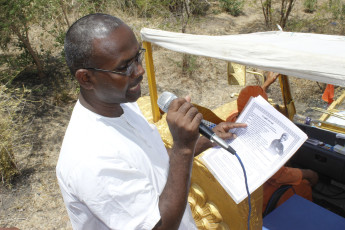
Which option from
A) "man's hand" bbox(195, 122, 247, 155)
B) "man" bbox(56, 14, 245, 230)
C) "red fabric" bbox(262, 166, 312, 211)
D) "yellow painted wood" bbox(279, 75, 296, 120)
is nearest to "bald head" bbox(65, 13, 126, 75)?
"man" bbox(56, 14, 245, 230)

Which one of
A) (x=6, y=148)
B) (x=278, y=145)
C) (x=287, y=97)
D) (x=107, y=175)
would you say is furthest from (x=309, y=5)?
(x=107, y=175)

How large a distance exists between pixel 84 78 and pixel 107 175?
1.34 ft

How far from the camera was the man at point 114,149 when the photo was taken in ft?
3.21

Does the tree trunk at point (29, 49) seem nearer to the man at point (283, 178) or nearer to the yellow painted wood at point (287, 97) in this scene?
the man at point (283, 178)

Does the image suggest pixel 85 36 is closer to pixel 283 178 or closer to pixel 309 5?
pixel 283 178

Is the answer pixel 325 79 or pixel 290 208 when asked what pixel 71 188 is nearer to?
pixel 325 79

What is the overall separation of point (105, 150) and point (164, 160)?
1.11 ft

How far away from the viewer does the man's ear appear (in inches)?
43.5

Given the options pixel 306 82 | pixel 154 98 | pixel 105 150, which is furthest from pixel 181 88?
pixel 105 150

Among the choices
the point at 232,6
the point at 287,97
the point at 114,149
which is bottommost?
the point at 287,97

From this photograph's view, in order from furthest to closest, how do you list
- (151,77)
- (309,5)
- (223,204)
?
(309,5), (151,77), (223,204)

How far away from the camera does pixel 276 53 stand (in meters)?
1.72

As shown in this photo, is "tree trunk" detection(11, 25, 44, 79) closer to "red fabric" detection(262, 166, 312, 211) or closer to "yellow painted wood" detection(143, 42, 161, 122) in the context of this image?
"yellow painted wood" detection(143, 42, 161, 122)

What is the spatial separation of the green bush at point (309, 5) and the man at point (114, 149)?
10.2 m
